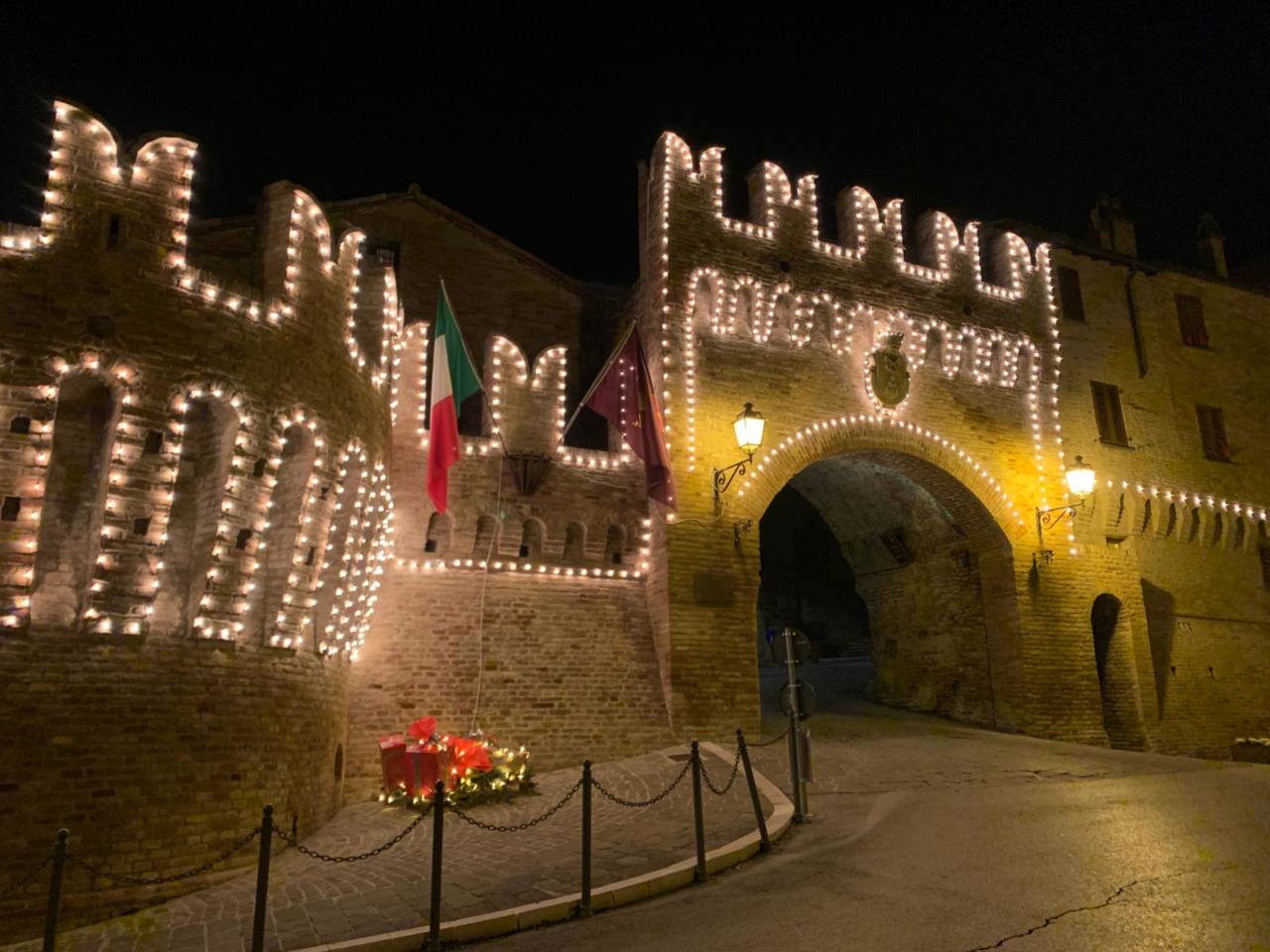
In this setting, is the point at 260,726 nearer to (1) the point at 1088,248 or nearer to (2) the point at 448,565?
(2) the point at 448,565

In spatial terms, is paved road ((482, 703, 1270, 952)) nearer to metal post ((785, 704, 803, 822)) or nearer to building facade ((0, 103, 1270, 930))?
metal post ((785, 704, 803, 822))

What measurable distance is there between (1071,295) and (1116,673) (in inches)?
309

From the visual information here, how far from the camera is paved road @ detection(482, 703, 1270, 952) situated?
612 cm

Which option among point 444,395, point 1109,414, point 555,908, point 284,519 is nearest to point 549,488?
point 444,395

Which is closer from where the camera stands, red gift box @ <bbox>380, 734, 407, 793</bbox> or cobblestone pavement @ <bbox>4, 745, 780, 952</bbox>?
cobblestone pavement @ <bbox>4, 745, 780, 952</bbox>

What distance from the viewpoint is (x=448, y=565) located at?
12867mm

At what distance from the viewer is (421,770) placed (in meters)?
10.4

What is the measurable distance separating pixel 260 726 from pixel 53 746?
Result: 1790 mm

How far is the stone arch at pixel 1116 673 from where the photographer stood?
681 inches

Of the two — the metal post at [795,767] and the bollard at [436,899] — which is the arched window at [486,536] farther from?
the bollard at [436,899]

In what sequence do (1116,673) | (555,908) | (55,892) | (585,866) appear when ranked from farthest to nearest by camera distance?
1. (1116,673)
2. (585,866)
3. (555,908)
4. (55,892)

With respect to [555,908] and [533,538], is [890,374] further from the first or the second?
[555,908]

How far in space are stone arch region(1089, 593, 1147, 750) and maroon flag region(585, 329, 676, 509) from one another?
9346 mm

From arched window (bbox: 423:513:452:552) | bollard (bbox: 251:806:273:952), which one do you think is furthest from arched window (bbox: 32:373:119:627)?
arched window (bbox: 423:513:452:552)
